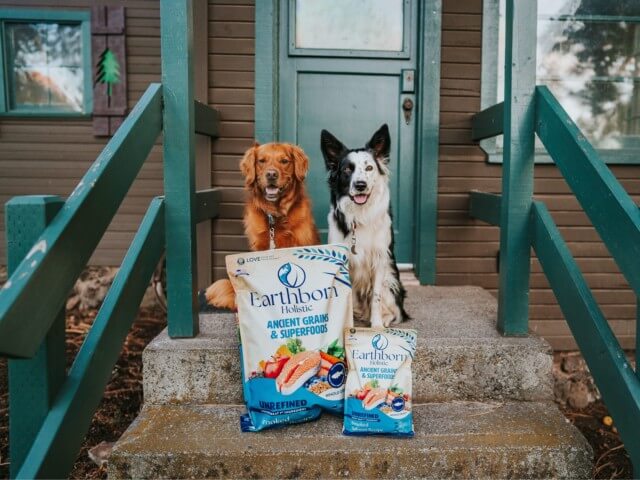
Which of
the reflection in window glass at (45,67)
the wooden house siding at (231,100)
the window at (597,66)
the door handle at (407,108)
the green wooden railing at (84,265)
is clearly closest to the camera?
the green wooden railing at (84,265)

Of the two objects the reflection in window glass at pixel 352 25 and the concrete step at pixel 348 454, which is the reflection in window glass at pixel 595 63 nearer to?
the reflection in window glass at pixel 352 25

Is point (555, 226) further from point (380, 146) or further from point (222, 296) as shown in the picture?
point (222, 296)

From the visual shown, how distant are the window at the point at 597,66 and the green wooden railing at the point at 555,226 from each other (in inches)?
48.2

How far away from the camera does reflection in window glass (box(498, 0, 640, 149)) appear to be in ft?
11.5

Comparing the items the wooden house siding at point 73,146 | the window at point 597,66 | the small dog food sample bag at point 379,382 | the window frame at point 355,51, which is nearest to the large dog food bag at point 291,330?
the small dog food sample bag at point 379,382

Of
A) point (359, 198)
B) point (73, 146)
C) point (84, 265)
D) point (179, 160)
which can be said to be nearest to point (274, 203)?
point (359, 198)

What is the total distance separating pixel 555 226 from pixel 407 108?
4.93 ft

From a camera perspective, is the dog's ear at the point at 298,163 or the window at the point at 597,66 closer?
the dog's ear at the point at 298,163

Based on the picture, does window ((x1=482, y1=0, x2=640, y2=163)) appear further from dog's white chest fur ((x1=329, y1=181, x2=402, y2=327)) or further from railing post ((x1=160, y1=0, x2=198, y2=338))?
railing post ((x1=160, y1=0, x2=198, y2=338))

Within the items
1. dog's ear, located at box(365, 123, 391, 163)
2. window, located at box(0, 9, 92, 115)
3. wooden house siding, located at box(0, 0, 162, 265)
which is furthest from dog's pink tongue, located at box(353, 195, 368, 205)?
window, located at box(0, 9, 92, 115)

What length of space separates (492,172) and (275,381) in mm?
2168

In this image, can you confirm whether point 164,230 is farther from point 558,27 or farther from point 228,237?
point 558,27

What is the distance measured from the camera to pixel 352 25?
3.34m

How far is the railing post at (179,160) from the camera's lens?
7.11 feet
